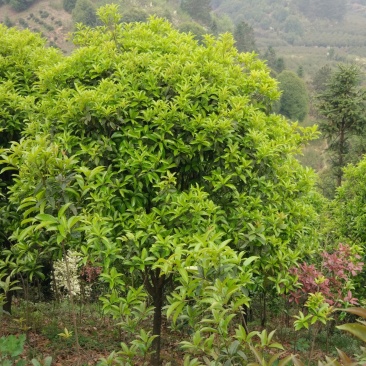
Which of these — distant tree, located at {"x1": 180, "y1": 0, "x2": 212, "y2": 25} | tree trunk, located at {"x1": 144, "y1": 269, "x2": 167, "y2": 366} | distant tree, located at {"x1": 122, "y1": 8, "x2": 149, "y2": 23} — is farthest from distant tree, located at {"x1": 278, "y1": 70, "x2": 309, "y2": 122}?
tree trunk, located at {"x1": 144, "y1": 269, "x2": 167, "y2": 366}

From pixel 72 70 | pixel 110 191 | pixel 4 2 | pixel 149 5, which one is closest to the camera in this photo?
pixel 110 191

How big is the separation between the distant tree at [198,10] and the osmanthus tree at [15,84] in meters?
87.5

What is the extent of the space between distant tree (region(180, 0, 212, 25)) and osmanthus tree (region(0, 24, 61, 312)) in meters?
87.5

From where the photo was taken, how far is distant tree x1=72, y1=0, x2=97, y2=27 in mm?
65500

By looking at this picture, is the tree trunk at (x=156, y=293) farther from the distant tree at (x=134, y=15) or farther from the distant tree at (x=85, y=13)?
the distant tree at (x=85, y=13)

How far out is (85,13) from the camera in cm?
6638

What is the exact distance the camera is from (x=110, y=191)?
12.8 ft

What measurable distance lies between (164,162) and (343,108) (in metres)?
14.2

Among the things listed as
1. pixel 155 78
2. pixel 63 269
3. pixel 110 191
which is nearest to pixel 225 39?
pixel 155 78

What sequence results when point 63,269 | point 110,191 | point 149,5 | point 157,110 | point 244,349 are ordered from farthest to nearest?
point 149,5
point 63,269
point 157,110
point 110,191
point 244,349

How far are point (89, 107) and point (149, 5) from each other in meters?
85.3

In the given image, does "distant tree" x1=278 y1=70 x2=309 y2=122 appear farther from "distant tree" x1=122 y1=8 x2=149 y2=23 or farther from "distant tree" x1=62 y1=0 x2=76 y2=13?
"distant tree" x1=62 y1=0 x2=76 y2=13

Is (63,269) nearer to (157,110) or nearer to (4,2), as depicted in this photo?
(157,110)

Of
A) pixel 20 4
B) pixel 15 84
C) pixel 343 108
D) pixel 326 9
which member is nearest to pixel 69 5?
pixel 20 4
